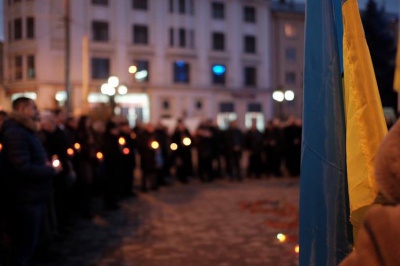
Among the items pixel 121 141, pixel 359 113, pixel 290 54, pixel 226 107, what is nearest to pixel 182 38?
pixel 226 107

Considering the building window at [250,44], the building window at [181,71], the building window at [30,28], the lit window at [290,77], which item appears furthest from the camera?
the lit window at [290,77]

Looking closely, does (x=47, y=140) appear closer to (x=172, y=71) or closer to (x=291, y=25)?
(x=172, y=71)

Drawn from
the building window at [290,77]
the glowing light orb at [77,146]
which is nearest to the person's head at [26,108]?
the glowing light orb at [77,146]

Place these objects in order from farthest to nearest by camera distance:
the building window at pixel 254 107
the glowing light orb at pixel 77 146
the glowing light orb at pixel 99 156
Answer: the building window at pixel 254 107 < the glowing light orb at pixel 99 156 < the glowing light orb at pixel 77 146

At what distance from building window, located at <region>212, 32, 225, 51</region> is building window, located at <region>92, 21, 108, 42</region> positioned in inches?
374

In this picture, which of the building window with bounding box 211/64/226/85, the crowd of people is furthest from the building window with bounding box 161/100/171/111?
the crowd of people

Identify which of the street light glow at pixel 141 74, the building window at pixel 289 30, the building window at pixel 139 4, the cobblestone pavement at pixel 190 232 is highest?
the building window at pixel 139 4

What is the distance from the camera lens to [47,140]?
332 inches

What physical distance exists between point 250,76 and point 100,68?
13.8 meters

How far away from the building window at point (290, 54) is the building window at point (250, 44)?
4730 mm

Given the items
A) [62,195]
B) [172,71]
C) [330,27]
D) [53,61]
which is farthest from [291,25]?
[330,27]

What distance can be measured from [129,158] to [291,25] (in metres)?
42.5

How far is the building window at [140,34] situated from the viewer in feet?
147

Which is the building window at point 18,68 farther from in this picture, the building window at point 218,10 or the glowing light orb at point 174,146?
the glowing light orb at point 174,146
